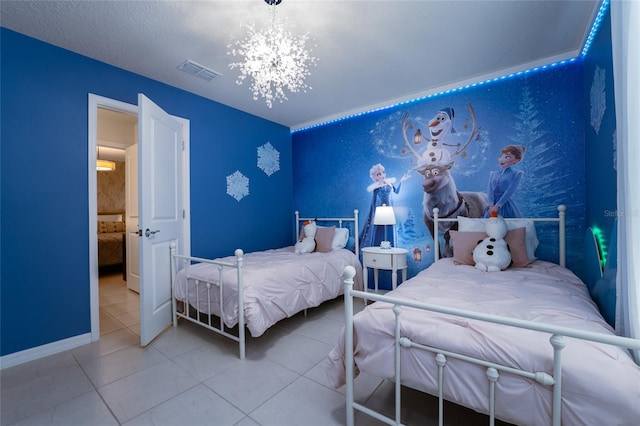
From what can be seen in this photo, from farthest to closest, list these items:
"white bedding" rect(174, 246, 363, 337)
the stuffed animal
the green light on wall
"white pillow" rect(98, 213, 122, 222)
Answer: "white pillow" rect(98, 213, 122, 222)
the stuffed animal
"white bedding" rect(174, 246, 363, 337)
the green light on wall

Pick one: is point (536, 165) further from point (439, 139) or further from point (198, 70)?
point (198, 70)

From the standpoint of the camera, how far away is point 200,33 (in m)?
2.10

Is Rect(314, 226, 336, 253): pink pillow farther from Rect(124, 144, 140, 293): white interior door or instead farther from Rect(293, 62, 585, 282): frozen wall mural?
Rect(124, 144, 140, 293): white interior door

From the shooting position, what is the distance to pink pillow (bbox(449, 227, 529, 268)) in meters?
2.25

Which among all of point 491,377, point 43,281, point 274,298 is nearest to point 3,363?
point 43,281

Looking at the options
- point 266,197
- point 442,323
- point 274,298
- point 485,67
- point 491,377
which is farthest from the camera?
point 266,197

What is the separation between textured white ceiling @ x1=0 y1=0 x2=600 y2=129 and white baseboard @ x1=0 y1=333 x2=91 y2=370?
2.44 m

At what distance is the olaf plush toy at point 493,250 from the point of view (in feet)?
7.12

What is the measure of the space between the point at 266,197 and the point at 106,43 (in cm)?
236

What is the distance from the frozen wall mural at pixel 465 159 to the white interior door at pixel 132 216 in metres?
2.55

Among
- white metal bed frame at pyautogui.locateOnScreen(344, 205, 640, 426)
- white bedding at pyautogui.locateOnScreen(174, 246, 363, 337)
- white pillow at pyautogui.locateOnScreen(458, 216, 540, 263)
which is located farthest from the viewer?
white pillow at pyautogui.locateOnScreen(458, 216, 540, 263)

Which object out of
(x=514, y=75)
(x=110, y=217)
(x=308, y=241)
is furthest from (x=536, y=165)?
(x=110, y=217)

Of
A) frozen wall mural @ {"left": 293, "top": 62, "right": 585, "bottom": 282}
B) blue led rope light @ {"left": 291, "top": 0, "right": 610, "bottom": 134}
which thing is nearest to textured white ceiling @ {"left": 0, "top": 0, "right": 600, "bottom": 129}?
blue led rope light @ {"left": 291, "top": 0, "right": 610, "bottom": 134}

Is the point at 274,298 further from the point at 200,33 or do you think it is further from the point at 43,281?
the point at 200,33
